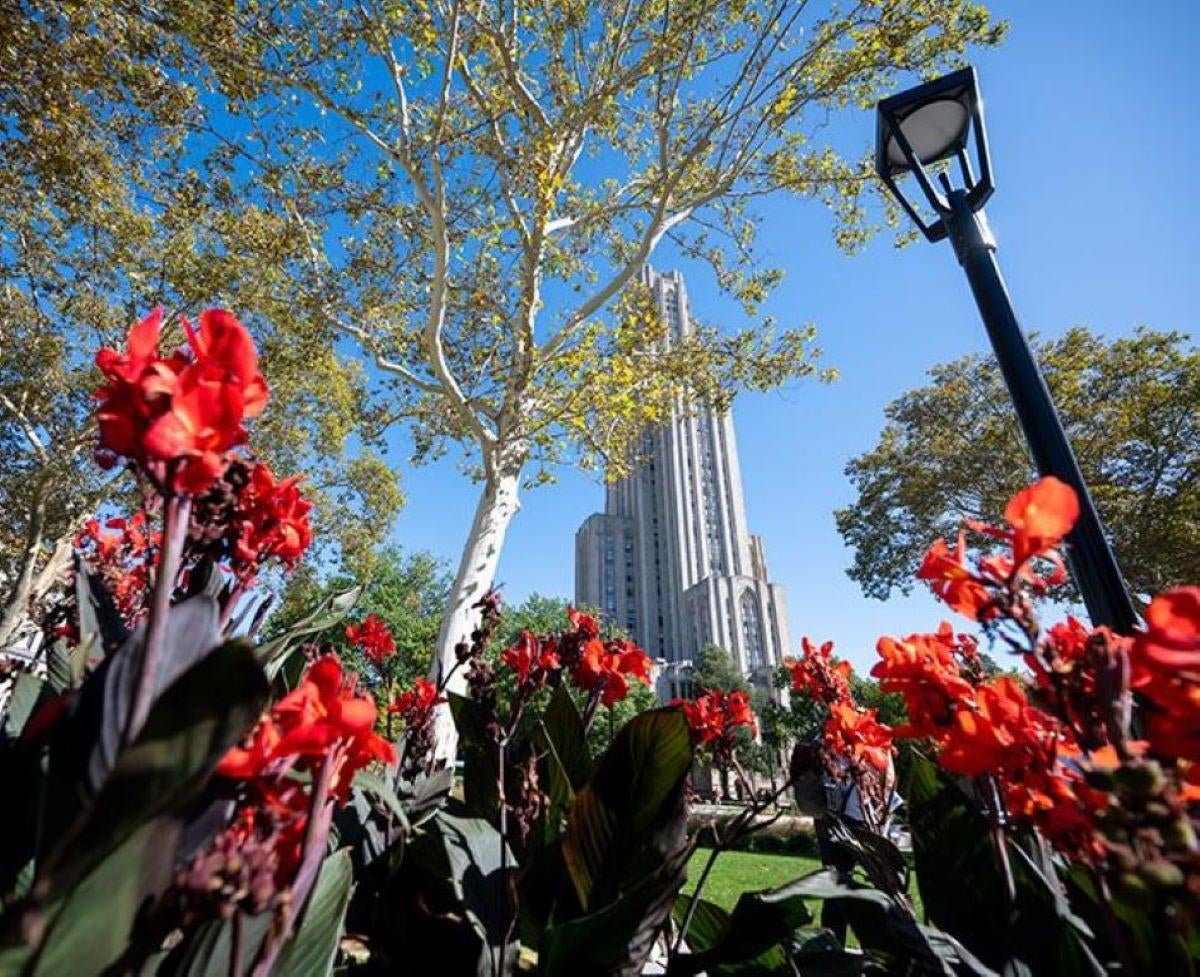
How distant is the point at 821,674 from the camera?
2.16 metres

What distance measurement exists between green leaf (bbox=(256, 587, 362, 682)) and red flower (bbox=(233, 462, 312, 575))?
158 millimetres

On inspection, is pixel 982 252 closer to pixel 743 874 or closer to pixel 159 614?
pixel 159 614

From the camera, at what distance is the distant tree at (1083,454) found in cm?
1047

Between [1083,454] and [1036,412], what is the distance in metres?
12.0

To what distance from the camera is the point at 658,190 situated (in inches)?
295

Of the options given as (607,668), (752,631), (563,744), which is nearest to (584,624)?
(607,668)

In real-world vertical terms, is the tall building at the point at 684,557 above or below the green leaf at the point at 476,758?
above

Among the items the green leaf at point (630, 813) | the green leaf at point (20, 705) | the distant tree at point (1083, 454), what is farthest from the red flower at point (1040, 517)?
the distant tree at point (1083, 454)

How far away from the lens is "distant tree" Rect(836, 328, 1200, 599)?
1047 centimetres

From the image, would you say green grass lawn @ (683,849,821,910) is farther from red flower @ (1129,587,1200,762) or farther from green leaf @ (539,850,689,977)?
red flower @ (1129,587,1200,762)

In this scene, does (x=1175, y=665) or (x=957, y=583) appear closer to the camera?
(x=1175, y=665)

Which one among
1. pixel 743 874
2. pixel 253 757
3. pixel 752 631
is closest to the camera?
pixel 253 757

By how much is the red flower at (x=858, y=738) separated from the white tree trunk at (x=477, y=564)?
3.44 metres

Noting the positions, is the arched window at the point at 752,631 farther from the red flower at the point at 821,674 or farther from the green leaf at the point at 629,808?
the green leaf at the point at 629,808
